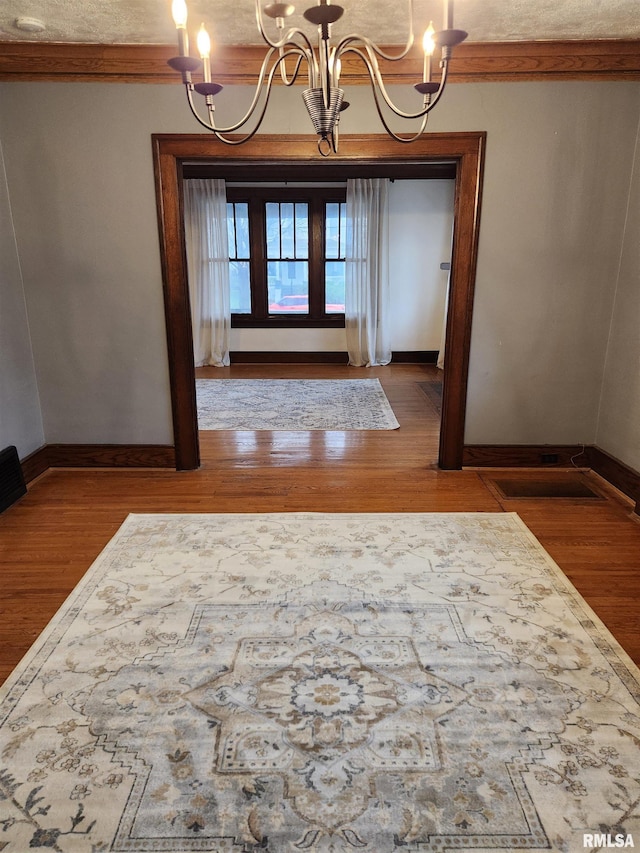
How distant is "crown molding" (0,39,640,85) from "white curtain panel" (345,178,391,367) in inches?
157

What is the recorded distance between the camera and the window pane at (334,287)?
766 centimetres

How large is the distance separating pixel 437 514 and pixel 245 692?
165cm

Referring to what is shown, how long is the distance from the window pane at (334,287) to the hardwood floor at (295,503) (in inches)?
141

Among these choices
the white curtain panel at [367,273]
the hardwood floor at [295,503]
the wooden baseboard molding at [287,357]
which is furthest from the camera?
the wooden baseboard molding at [287,357]

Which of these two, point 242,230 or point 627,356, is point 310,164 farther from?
point 242,230

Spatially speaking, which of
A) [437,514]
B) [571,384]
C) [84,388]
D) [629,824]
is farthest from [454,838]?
[84,388]

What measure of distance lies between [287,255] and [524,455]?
5009 millimetres

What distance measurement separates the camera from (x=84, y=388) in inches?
148

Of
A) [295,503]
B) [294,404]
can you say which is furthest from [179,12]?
[294,404]

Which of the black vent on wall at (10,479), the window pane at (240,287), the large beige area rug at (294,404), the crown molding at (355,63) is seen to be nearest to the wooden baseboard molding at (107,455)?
the black vent on wall at (10,479)

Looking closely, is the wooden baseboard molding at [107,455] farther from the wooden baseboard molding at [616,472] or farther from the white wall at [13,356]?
the wooden baseboard molding at [616,472]

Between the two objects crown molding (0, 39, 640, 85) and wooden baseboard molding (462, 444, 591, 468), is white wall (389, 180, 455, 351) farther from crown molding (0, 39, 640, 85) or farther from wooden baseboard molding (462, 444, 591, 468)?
crown molding (0, 39, 640, 85)

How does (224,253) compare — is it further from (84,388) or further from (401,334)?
(84,388)

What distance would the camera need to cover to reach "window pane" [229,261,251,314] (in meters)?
7.69
